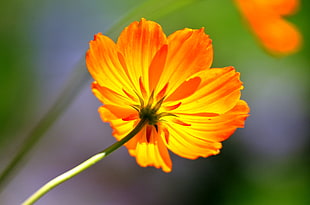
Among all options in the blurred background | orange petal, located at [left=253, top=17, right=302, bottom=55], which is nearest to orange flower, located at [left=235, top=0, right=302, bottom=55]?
orange petal, located at [left=253, top=17, right=302, bottom=55]

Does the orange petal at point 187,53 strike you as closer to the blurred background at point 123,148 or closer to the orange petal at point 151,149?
the orange petal at point 151,149

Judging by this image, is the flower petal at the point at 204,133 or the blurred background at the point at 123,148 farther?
the blurred background at the point at 123,148

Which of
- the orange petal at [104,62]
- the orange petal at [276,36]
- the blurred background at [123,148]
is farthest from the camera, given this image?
the blurred background at [123,148]

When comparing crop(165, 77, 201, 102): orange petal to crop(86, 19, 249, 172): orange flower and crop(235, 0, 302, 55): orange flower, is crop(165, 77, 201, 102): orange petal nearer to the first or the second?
crop(86, 19, 249, 172): orange flower

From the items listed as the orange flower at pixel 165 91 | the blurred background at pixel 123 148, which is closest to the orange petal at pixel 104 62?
the orange flower at pixel 165 91

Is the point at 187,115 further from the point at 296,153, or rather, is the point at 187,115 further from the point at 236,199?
the point at 296,153

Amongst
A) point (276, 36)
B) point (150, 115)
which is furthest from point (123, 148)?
point (150, 115)
